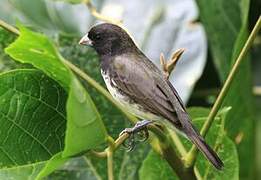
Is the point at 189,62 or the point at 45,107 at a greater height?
the point at 45,107

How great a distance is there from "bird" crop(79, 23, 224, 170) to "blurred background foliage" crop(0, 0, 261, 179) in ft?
0.21

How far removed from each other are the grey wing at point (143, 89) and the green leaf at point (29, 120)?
36 centimetres

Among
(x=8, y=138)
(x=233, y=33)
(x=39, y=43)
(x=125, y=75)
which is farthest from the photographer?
(x=233, y=33)

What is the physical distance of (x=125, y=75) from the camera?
2.51 meters

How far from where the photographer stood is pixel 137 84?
2.44 m

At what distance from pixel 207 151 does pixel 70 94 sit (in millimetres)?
556

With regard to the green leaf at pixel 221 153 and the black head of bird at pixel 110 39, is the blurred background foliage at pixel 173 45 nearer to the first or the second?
the black head of bird at pixel 110 39

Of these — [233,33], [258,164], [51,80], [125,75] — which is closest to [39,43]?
[51,80]

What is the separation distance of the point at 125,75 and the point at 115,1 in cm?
88

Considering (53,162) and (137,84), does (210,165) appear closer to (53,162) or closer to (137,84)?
(137,84)

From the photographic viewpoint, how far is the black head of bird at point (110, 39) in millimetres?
2691

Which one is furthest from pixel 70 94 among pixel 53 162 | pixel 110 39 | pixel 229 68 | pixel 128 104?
pixel 229 68

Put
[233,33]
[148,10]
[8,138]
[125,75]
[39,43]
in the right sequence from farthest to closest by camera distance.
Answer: [148,10], [233,33], [125,75], [8,138], [39,43]

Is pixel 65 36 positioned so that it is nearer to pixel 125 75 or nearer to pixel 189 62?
pixel 125 75
